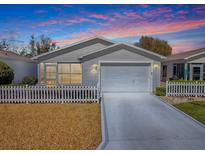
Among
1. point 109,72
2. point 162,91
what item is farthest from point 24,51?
point 162,91

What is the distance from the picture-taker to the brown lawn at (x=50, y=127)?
5477 mm

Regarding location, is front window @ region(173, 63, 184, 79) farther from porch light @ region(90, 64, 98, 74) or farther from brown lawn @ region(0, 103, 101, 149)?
brown lawn @ region(0, 103, 101, 149)

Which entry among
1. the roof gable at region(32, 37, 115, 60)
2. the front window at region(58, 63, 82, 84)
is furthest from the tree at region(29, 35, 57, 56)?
the front window at region(58, 63, 82, 84)

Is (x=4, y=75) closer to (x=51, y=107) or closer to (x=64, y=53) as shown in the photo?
(x=64, y=53)

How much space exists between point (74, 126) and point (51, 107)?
12.2 ft

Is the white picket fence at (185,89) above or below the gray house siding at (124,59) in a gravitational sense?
below

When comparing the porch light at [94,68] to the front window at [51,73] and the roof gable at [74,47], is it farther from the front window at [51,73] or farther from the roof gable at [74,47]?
the front window at [51,73]

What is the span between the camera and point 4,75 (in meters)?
Answer: 14.6

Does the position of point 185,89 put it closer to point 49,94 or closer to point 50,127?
point 49,94

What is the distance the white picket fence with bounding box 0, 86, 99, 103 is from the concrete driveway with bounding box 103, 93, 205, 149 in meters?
1.77

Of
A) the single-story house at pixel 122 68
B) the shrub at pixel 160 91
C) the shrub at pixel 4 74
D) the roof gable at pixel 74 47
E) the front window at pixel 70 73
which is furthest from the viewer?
the front window at pixel 70 73

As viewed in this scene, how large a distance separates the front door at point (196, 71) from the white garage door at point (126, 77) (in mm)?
7402

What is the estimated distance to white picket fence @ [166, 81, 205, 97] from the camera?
13.2 meters

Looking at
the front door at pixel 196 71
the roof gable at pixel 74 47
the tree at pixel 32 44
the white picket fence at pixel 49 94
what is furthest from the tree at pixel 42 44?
the white picket fence at pixel 49 94
